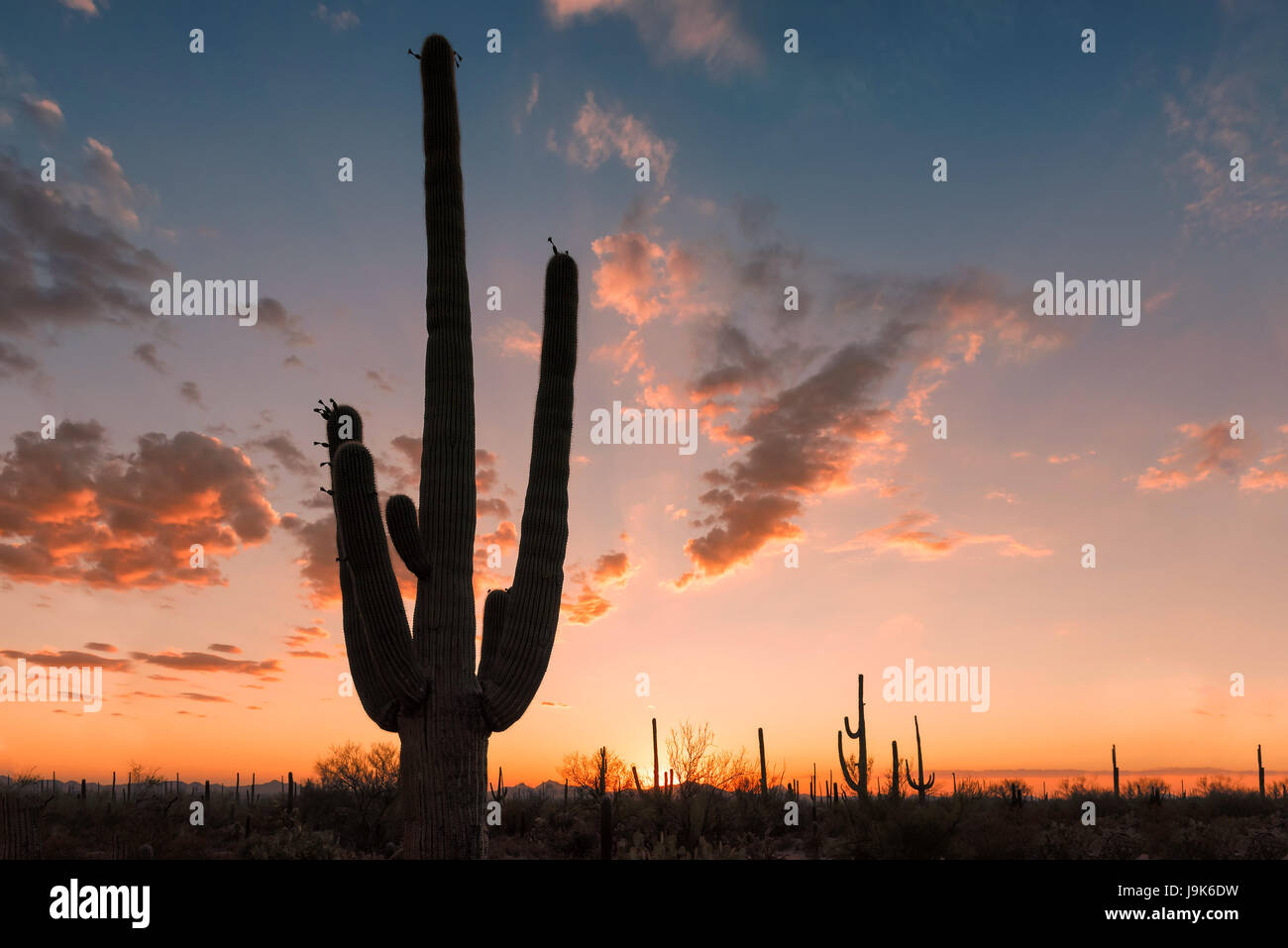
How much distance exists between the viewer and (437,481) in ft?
31.3

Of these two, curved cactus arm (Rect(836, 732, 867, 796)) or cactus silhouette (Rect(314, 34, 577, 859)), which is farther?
curved cactus arm (Rect(836, 732, 867, 796))

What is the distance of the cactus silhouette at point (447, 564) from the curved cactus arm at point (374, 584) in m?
0.01

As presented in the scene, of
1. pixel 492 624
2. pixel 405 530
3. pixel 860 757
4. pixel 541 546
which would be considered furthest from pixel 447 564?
pixel 860 757

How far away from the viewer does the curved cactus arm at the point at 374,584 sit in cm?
862

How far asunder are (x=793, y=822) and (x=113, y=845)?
18150mm

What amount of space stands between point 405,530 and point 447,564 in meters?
0.61

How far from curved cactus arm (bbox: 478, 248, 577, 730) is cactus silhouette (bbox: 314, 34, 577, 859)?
0.6 inches

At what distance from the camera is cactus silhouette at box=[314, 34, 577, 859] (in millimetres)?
8703

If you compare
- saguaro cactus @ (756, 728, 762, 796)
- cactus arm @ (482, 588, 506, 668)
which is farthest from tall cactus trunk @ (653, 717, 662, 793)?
cactus arm @ (482, 588, 506, 668)

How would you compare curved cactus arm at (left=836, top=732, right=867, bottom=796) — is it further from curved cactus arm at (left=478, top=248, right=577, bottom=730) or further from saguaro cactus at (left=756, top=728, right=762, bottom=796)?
curved cactus arm at (left=478, top=248, right=577, bottom=730)

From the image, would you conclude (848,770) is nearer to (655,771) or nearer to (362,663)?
(655,771)

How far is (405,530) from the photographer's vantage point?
899 centimetres

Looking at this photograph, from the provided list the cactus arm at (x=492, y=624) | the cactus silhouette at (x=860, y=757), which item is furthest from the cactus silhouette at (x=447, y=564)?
the cactus silhouette at (x=860, y=757)
